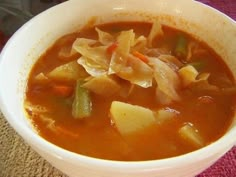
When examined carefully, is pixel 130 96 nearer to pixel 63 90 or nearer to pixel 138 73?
pixel 138 73

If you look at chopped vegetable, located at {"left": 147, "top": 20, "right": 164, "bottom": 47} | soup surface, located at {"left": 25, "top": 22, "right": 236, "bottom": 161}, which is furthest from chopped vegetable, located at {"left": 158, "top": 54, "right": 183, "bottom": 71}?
chopped vegetable, located at {"left": 147, "top": 20, "right": 164, "bottom": 47}

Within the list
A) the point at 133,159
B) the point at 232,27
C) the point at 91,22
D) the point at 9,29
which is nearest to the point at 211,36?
the point at 232,27

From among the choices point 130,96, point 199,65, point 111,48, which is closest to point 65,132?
point 130,96

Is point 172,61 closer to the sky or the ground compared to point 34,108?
closer to the sky

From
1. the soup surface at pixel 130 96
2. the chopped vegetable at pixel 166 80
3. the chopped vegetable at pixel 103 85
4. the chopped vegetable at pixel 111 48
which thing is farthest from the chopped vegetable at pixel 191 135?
the chopped vegetable at pixel 111 48

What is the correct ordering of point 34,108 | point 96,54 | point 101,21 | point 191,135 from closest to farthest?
point 191,135, point 34,108, point 96,54, point 101,21

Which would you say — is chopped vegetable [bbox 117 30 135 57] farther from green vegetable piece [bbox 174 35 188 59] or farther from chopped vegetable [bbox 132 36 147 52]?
green vegetable piece [bbox 174 35 188 59]

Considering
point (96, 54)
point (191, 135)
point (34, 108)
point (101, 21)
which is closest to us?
point (191, 135)

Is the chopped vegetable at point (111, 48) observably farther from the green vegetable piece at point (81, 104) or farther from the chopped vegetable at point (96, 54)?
the green vegetable piece at point (81, 104)
